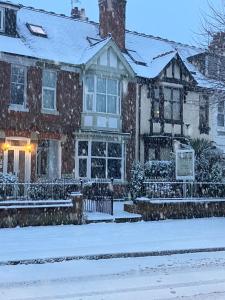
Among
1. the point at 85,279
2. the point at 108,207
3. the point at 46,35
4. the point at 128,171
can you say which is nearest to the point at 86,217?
the point at 108,207

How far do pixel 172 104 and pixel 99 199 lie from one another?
11.9 meters

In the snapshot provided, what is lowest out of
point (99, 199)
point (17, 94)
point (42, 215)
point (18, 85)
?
point (42, 215)

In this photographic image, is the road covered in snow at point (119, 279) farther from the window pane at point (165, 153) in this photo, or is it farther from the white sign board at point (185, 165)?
the window pane at point (165, 153)

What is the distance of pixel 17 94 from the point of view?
79.3 ft

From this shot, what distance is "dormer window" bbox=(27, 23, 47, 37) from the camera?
26516 millimetres

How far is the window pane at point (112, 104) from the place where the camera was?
26.4 m

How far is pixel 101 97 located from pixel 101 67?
152 centimetres

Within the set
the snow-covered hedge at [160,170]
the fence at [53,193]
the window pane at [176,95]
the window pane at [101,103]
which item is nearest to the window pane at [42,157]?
the window pane at [101,103]

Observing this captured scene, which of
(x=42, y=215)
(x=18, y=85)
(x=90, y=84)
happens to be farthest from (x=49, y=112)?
(x=42, y=215)

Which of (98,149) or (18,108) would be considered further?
(98,149)

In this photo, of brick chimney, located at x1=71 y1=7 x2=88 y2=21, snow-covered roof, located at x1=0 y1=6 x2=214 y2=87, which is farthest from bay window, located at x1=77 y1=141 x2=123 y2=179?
brick chimney, located at x1=71 y1=7 x2=88 y2=21

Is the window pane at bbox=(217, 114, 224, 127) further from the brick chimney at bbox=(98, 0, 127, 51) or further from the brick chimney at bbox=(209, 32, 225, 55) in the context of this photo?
the brick chimney at bbox=(209, 32, 225, 55)

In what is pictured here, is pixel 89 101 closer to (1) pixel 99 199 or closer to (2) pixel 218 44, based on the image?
(2) pixel 218 44

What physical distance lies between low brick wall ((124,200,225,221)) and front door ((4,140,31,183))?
6769 millimetres
